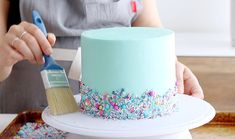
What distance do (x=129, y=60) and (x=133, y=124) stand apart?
0.26ft

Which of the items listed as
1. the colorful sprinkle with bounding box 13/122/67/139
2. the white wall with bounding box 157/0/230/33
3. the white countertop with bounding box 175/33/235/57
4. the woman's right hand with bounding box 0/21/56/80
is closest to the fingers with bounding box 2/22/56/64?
the woman's right hand with bounding box 0/21/56/80

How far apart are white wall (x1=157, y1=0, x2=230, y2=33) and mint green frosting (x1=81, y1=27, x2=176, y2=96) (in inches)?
41.5

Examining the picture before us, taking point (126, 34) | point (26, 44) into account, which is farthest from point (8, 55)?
point (126, 34)

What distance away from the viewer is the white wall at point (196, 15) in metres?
1.62

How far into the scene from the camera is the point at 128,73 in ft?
1.92

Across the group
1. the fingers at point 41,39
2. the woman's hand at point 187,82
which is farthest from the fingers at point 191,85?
the fingers at point 41,39

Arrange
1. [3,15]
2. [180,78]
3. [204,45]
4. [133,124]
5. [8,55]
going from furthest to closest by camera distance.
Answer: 1. [204,45]
2. [3,15]
3. [180,78]
4. [8,55]
5. [133,124]

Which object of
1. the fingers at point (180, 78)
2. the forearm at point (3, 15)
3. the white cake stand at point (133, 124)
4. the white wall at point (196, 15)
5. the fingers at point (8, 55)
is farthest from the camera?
the white wall at point (196, 15)

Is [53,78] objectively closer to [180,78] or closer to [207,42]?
[180,78]

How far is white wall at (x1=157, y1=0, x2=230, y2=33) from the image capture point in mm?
1624

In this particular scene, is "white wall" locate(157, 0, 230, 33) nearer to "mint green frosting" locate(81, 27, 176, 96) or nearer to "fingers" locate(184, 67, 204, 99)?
"fingers" locate(184, 67, 204, 99)

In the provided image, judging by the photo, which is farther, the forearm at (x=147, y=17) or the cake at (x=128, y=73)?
the forearm at (x=147, y=17)

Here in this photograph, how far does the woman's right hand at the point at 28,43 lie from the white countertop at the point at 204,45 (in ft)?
2.35

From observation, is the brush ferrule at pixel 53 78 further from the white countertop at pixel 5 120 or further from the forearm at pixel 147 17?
the forearm at pixel 147 17
